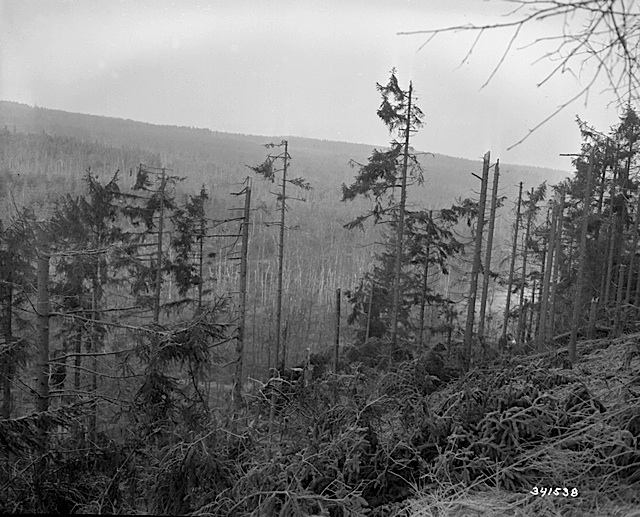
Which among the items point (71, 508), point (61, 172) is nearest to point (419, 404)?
point (71, 508)

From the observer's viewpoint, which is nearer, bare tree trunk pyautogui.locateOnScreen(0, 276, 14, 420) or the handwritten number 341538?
the handwritten number 341538

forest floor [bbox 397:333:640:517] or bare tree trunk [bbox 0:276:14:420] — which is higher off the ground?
forest floor [bbox 397:333:640:517]

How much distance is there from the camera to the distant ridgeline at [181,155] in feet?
19.7

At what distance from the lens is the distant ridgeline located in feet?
19.7

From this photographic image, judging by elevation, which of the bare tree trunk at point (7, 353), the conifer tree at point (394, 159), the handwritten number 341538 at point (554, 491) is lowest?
the bare tree trunk at point (7, 353)

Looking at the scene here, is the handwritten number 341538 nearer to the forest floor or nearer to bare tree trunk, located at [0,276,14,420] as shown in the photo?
the forest floor

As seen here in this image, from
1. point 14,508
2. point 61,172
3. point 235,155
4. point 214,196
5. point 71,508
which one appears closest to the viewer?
point 14,508

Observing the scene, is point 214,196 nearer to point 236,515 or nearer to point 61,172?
point 61,172

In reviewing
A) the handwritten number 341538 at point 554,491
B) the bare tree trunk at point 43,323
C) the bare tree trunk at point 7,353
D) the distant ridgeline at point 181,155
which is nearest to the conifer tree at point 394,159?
the distant ridgeline at point 181,155

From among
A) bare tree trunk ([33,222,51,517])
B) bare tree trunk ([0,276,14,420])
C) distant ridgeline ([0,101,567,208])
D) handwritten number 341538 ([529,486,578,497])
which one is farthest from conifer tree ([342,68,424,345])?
handwritten number 341538 ([529,486,578,497])

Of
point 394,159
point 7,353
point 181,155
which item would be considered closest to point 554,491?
point 7,353

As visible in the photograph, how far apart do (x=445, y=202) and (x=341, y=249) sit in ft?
78.0

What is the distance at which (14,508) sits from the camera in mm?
2961

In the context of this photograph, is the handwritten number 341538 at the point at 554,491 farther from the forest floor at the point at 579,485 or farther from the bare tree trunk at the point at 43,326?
the bare tree trunk at the point at 43,326
